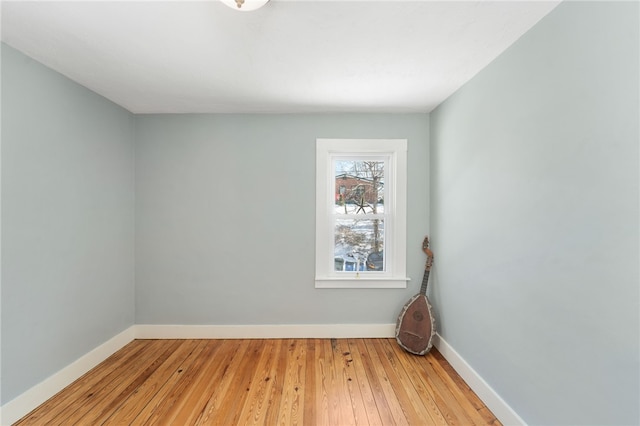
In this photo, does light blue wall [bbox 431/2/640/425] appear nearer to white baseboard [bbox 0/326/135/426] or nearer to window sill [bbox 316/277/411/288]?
window sill [bbox 316/277/411/288]

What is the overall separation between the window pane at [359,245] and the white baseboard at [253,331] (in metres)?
0.63

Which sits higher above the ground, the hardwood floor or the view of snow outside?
the view of snow outside

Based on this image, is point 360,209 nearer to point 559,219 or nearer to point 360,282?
point 360,282

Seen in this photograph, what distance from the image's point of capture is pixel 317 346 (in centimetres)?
269

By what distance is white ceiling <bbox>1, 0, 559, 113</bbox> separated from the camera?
54.8 inches

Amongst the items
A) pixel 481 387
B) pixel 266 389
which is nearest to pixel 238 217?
pixel 266 389

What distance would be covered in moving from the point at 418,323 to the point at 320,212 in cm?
142

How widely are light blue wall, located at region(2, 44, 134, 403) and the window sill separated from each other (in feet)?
6.53

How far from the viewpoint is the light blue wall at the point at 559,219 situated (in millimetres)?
1090

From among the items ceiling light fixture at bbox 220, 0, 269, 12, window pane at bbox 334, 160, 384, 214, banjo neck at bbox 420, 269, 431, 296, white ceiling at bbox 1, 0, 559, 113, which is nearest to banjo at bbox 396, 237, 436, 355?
banjo neck at bbox 420, 269, 431, 296

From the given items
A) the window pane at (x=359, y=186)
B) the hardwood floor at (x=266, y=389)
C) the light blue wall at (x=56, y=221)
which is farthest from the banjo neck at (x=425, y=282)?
the light blue wall at (x=56, y=221)

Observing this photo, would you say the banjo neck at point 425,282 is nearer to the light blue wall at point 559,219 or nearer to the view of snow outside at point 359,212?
the view of snow outside at point 359,212

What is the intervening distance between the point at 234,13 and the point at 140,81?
121cm

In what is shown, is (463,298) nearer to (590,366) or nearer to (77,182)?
(590,366)
